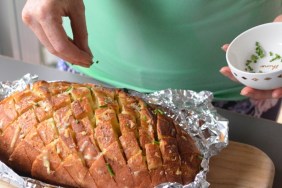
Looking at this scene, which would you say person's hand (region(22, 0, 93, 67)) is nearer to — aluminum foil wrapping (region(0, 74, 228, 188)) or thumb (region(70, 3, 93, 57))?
thumb (region(70, 3, 93, 57))

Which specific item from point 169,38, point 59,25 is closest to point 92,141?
point 59,25

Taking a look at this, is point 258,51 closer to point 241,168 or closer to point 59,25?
point 241,168

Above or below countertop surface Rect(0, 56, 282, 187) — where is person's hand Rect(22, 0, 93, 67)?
above

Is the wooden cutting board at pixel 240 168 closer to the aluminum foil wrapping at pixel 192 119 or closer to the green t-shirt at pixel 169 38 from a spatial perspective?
the aluminum foil wrapping at pixel 192 119

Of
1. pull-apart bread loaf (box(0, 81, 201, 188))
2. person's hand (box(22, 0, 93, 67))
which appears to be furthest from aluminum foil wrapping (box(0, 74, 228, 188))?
person's hand (box(22, 0, 93, 67))

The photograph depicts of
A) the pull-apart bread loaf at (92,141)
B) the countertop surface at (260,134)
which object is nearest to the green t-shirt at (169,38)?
the countertop surface at (260,134)
